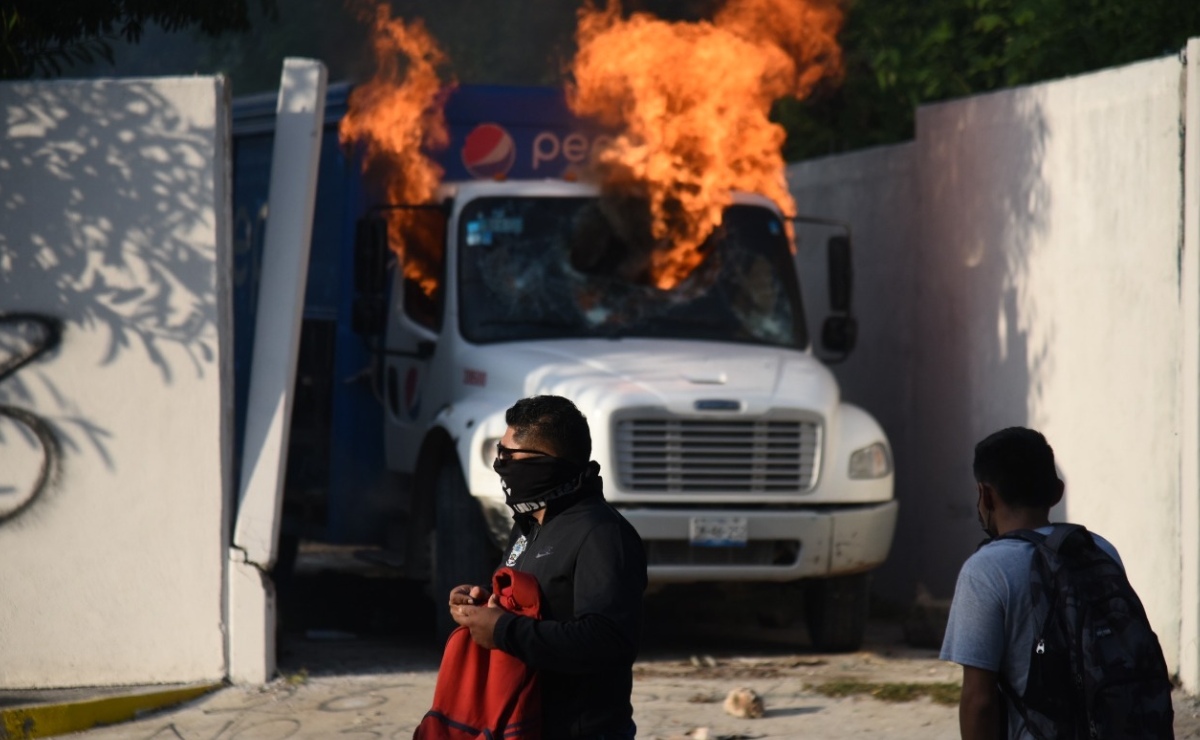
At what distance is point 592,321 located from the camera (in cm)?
967

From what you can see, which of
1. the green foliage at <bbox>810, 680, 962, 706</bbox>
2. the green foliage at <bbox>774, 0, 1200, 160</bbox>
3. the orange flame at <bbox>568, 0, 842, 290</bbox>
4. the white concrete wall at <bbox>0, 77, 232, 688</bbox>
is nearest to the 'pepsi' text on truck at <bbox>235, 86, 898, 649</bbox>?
the orange flame at <bbox>568, 0, 842, 290</bbox>

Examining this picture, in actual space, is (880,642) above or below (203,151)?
below

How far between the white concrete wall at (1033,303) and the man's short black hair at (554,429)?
460 centimetres

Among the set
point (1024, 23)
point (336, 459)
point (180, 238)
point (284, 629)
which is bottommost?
point (284, 629)

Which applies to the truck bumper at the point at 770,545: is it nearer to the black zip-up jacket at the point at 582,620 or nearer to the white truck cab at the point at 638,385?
the white truck cab at the point at 638,385

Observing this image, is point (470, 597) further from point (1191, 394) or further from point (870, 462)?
point (870, 462)

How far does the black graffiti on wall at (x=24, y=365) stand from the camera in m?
8.02

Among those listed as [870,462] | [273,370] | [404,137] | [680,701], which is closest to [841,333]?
[870,462]

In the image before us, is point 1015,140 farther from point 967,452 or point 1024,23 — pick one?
point 1024,23

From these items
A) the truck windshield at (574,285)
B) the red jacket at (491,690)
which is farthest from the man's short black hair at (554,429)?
the truck windshield at (574,285)

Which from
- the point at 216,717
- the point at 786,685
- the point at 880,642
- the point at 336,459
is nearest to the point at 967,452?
the point at 880,642

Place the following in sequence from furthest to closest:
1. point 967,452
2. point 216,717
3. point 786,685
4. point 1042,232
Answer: point 967,452
point 1042,232
point 786,685
point 216,717

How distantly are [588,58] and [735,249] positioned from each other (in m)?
1.68

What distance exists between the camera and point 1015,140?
9.80 m
